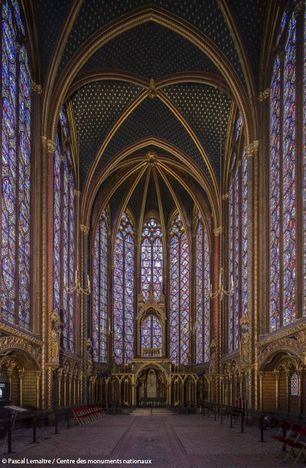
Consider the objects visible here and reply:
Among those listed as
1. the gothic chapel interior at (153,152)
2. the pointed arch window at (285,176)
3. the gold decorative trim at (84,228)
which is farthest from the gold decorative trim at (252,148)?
the gold decorative trim at (84,228)

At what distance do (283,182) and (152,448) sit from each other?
1253 cm

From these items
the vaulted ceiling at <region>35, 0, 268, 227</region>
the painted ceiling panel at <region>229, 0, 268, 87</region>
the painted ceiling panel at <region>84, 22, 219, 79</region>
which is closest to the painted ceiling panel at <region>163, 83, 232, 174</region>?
the vaulted ceiling at <region>35, 0, 268, 227</region>

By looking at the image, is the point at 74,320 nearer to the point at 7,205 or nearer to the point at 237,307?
the point at 237,307

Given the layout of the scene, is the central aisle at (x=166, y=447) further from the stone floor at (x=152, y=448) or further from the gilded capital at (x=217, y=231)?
the gilded capital at (x=217, y=231)

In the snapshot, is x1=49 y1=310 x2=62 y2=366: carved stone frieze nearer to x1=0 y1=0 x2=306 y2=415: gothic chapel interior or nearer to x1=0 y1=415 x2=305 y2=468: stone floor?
x1=0 y1=0 x2=306 y2=415: gothic chapel interior

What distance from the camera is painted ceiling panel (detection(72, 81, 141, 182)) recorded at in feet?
125

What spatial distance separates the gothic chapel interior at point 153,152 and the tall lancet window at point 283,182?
0.31ft

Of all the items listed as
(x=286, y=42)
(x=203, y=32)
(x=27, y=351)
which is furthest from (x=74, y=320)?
(x=286, y=42)

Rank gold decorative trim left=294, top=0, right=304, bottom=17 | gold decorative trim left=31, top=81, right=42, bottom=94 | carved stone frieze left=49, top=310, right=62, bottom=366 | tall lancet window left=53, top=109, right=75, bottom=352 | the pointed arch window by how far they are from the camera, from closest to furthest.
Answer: gold decorative trim left=294, top=0, right=304, bottom=17 < the pointed arch window < carved stone frieze left=49, top=310, right=62, bottom=366 < gold decorative trim left=31, top=81, right=42, bottom=94 < tall lancet window left=53, top=109, right=75, bottom=352

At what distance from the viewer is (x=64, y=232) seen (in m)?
36.5

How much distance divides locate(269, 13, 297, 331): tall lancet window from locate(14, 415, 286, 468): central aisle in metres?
5.61

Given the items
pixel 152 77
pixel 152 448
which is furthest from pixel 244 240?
pixel 152 448

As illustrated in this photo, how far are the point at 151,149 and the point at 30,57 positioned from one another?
19152 millimetres

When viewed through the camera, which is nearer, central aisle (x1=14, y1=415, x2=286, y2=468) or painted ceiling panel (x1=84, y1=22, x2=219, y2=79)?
central aisle (x1=14, y1=415, x2=286, y2=468)
